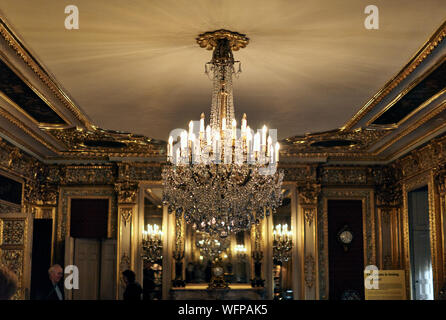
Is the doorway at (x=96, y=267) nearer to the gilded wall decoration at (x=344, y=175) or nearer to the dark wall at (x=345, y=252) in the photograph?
the dark wall at (x=345, y=252)

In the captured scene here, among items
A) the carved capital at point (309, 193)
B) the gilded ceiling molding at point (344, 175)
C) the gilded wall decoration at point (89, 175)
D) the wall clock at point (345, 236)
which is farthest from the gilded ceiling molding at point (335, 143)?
the gilded wall decoration at point (89, 175)

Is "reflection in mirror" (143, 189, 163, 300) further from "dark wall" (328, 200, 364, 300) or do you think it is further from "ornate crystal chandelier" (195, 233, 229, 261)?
"dark wall" (328, 200, 364, 300)

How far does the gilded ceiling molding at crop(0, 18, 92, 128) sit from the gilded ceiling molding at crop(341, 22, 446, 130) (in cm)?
361

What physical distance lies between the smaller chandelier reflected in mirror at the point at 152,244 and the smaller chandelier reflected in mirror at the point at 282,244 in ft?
7.15

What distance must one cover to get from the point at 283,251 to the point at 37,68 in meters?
6.11

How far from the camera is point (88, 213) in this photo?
10.2 m

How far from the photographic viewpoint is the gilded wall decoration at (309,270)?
9.82 meters

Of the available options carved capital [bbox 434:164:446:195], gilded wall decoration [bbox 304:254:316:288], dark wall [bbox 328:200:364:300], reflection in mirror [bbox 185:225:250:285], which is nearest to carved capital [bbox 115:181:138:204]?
reflection in mirror [bbox 185:225:250:285]

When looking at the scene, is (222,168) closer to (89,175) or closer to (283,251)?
(283,251)

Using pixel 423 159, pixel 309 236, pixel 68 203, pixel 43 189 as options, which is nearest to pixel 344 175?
pixel 309 236

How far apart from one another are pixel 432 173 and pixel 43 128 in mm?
5840

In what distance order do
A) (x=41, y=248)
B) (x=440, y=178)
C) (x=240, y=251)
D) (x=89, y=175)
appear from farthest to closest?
(x=240, y=251) < (x=89, y=175) < (x=41, y=248) < (x=440, y=178)

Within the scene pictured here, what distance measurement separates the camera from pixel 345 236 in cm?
1012

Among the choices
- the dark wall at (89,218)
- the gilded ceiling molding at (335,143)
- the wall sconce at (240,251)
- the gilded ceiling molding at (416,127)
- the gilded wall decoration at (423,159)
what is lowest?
the wall sconce at (240,251)
